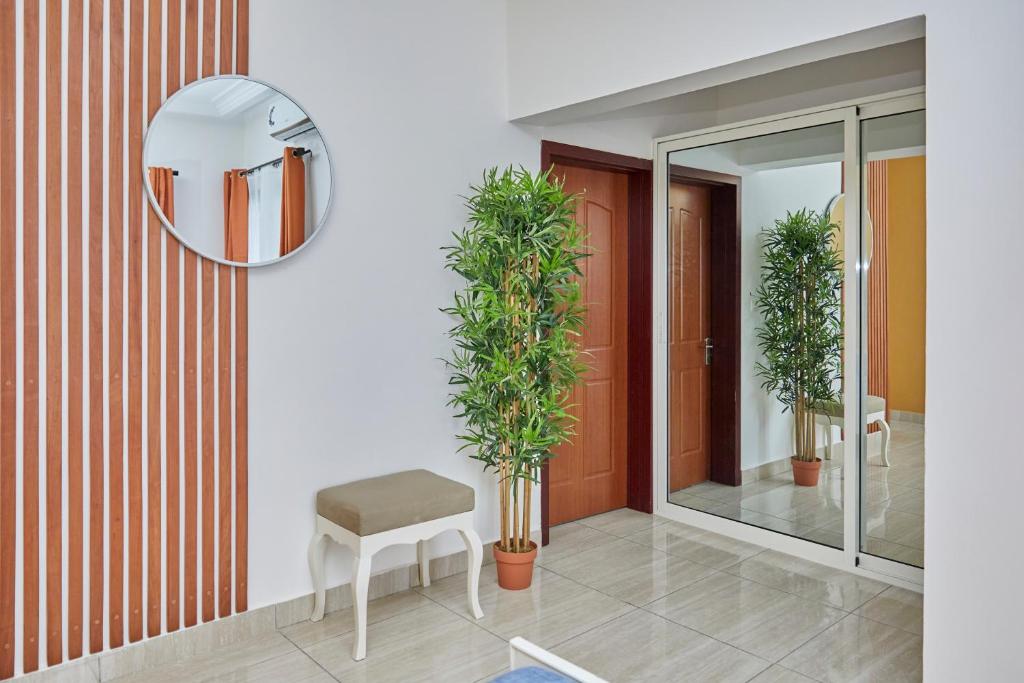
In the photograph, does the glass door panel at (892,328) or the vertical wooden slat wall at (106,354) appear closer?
the vertical wooden slat wall at (106,354)

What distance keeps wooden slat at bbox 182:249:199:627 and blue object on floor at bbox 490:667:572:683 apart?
1.57m

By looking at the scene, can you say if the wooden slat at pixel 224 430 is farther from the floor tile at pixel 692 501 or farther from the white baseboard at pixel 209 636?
the floor tile at pixel 692 501

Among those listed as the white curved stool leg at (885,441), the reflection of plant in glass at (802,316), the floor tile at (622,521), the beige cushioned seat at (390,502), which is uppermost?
the reflection of plant in glass at (802,316)

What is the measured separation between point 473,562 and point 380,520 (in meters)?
0.52

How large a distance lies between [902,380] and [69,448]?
11.0 ft

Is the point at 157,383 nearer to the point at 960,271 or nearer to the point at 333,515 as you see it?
the point at 333,515

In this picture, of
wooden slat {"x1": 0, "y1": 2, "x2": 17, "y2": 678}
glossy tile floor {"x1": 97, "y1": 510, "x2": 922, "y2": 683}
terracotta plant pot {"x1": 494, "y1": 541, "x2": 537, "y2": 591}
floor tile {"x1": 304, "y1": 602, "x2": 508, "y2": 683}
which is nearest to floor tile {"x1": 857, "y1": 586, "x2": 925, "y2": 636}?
glossy tile floor {"x1": 97, "y1": 510, "x2": 922, "y2": 683}

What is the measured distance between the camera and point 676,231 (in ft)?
14.1

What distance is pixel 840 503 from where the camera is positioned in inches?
142

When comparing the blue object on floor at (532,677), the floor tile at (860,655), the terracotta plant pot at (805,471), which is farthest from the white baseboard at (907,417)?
the blue object on floor at (532,677)

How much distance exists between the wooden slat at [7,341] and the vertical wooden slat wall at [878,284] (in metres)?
3.47

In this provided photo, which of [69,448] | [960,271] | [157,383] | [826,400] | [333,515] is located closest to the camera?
[960,271]

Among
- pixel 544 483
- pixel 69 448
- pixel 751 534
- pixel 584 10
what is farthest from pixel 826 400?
pixel 69 448

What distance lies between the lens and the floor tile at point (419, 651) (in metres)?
2.63
